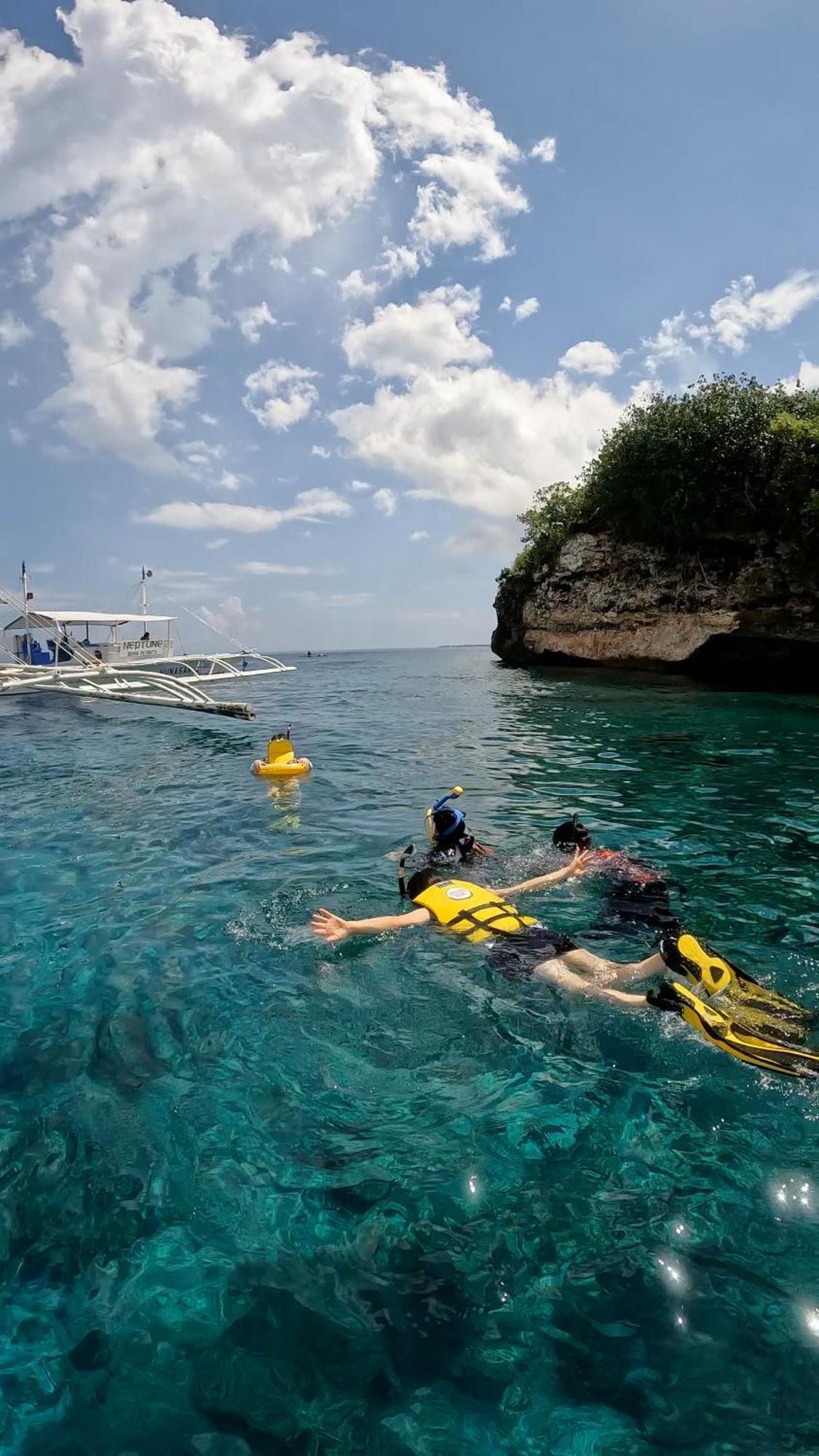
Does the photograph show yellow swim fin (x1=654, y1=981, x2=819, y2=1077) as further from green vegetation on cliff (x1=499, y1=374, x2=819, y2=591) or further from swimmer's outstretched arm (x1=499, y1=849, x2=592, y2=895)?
green vegetation on cliff (x1=499, y1=374, x2=819, y2=591)

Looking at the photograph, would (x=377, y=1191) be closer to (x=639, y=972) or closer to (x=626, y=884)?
(x=639, y=972)

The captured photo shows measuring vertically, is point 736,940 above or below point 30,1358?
above

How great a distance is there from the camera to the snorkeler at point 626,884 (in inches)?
282

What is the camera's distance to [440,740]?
2061 cm

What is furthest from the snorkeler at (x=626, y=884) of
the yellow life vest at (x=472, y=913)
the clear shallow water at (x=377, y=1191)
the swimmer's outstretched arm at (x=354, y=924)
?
the swimmer's outstretched arm at (x=354, y=924)

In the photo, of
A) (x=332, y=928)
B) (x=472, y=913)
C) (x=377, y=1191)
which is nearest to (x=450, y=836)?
(x=472, y=913)

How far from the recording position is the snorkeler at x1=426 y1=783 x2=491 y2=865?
803cm

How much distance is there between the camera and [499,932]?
618 cm

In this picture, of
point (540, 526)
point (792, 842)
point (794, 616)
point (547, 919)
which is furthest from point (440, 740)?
point (540, 526)

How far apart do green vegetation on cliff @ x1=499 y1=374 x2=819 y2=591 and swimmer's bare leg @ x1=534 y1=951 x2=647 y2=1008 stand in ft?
95.8

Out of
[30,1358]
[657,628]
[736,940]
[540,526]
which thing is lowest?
[30,1358]

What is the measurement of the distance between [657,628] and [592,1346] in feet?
123

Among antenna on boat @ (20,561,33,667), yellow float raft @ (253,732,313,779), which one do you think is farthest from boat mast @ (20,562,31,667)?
yellow float raft @ (253,732,313,779)

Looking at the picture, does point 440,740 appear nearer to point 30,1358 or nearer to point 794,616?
point 30,1358
